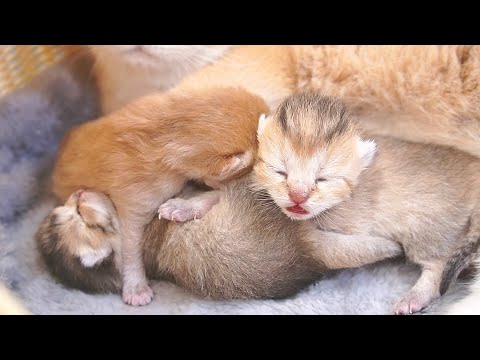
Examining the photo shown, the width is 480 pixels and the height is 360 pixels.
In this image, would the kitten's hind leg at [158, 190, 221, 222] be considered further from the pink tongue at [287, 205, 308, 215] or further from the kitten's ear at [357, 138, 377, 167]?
the kitten's ear at [357, 138, 377, 167]

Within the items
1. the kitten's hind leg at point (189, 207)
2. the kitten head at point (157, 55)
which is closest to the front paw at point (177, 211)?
the kitten's hind leg at point (189, 207)

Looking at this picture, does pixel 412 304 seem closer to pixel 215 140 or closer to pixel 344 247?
pixel 344 247

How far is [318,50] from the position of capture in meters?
1.18

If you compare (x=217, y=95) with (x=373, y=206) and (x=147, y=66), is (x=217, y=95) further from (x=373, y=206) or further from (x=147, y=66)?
(x=373, y=206)

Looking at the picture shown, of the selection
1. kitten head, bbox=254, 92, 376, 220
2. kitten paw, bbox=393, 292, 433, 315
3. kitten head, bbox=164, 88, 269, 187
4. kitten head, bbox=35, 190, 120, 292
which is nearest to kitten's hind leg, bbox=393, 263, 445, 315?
kitten paw, bbox=393, 292, 433, 315

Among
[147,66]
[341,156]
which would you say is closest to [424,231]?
[341,156]

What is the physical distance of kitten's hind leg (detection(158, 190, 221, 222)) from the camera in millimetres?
1056

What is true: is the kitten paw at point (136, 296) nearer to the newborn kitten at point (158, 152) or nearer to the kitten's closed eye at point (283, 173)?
the newborn kitten at point (158, 152)

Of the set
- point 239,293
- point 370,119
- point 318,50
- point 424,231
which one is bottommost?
point 239,293

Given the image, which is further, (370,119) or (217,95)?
(370,119)

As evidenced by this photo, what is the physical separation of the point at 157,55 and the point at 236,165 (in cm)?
26

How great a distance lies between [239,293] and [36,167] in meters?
0.45

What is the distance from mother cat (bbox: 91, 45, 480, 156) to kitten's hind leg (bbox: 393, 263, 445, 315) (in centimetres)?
25

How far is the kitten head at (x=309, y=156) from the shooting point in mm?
980
